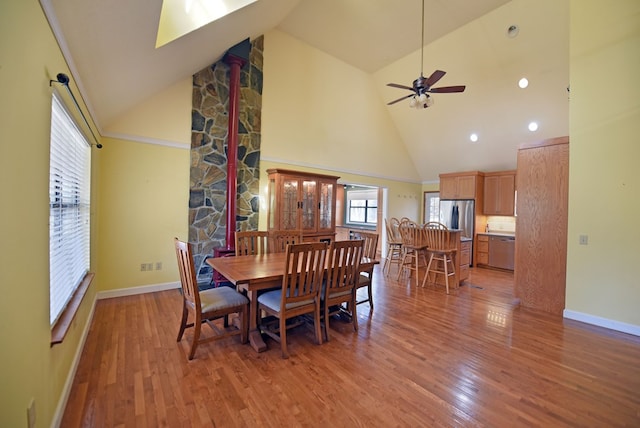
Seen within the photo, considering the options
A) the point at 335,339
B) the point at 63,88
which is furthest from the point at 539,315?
the point at 63,88

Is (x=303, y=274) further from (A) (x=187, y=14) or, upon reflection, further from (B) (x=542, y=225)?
(B) (x=542, y=225)

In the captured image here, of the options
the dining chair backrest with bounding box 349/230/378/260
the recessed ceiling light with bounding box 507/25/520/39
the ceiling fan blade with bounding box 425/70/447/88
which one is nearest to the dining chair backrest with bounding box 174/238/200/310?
the dining chair backrest with bounding box 349/230/378/260

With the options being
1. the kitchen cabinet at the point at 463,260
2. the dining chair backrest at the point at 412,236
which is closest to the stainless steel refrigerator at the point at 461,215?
the kitchen cabinet at the point at 463,260

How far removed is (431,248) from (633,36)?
11.3 feet

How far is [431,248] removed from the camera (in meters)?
4.78

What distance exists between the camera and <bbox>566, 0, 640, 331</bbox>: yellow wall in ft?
9.84

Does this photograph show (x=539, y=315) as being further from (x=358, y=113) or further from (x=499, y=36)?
(x=358, y=113)

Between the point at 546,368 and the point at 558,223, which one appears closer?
the point at 546,368

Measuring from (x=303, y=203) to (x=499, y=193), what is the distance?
16.0ft

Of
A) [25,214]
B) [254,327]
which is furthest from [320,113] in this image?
[25,214]

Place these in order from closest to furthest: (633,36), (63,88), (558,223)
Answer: (63,88), (633,36), (558,223)

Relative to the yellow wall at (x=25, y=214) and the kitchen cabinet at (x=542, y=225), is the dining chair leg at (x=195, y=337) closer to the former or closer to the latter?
the yellow wall at (x=25, y=214)

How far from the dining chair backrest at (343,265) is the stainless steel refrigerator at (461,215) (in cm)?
506

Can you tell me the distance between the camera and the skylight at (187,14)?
2.43 m
